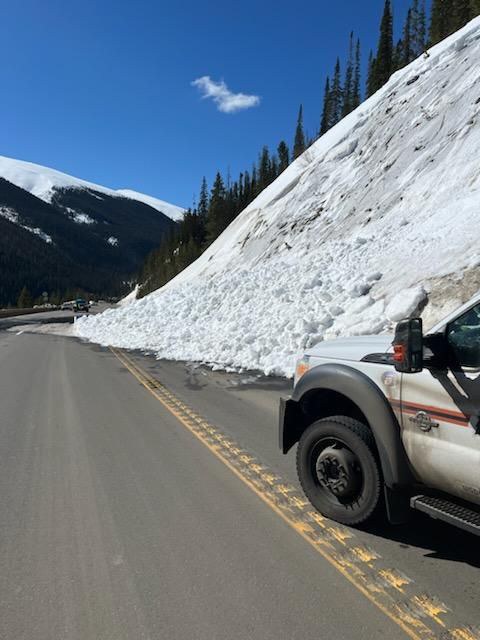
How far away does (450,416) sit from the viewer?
317cm

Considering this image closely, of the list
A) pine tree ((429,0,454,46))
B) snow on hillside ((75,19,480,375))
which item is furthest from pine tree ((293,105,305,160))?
snow on hillside ((75,19,480,375))

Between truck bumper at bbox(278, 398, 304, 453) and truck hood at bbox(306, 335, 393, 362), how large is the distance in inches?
19.6

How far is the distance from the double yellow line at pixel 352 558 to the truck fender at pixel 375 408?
1.89 ft

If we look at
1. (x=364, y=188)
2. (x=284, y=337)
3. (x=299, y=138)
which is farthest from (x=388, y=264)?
(x=299, y=138)

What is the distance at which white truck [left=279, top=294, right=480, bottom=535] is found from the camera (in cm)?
315

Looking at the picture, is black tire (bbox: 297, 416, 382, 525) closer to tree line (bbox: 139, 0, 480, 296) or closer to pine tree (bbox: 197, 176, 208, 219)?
tree line (bbox: 139, 0, 480, 296)

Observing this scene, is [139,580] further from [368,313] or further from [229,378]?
[368,313]

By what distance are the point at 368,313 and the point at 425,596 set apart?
10.8m

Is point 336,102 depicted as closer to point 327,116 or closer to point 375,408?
point 327,116

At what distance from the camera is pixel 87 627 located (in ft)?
9.07

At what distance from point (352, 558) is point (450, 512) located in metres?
0.76

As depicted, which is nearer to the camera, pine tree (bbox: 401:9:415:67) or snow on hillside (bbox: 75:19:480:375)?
snow on hillside (bbox: 75:19:480:375)

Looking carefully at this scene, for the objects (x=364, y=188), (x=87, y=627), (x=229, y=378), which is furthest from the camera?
(x=364, y=188)

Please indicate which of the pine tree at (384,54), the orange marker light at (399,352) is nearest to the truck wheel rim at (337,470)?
the orange marker light at (399,352)
